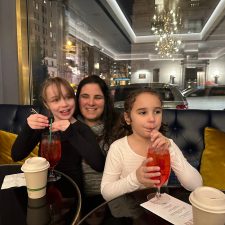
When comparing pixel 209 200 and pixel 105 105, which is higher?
pixel 105 105

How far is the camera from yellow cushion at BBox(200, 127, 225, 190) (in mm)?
1657

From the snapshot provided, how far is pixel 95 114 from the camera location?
67.8 inches

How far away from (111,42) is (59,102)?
187 centimetres

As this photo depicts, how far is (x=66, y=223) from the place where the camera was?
91 cm

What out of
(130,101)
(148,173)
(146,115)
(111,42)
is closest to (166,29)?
(111,42)

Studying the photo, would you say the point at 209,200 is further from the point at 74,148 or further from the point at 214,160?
the point at 214,160

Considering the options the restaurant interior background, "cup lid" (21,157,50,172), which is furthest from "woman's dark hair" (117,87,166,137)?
the restaurant interior background

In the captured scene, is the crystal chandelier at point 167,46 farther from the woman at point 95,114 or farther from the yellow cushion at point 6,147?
the yellow cushion at point 6,147

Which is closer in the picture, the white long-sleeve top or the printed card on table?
the printed card on table

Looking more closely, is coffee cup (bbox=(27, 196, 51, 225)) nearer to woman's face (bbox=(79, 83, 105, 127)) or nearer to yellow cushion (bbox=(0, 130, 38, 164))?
woman's face (bbox=(79, 83, 105, 127))

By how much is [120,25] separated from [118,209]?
2.54m

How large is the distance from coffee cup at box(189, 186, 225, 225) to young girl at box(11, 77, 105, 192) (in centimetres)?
81

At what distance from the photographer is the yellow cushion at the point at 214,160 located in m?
1.66

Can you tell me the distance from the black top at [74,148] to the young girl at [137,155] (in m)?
0.17
